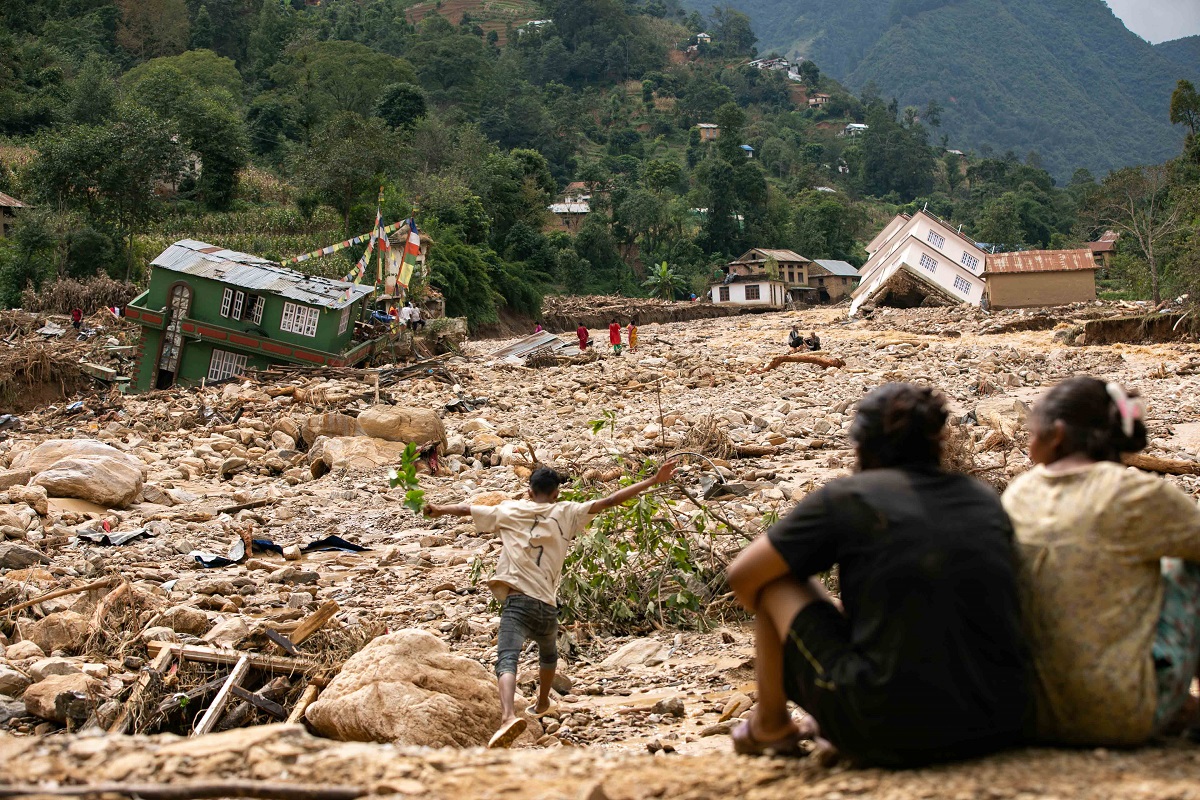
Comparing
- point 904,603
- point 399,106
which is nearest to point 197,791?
point 904,603

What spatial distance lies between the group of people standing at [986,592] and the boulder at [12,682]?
3.50 m

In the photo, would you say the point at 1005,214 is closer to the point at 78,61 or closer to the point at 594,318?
the point at 594,318

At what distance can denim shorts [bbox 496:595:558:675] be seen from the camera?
4141 millimetres

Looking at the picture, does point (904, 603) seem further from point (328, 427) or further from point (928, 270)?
point (928, 270)

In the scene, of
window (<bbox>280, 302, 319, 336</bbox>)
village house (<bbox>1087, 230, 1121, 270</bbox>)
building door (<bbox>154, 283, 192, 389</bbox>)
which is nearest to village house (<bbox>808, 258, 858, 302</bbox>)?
village house (<bbox>1087, 230, 1121, 270</bbox>)

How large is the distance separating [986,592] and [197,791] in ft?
6.13

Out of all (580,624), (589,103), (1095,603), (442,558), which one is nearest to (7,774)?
(1095,603)

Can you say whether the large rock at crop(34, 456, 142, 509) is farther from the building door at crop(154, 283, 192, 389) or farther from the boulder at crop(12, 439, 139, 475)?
the building door at crop(154, 283, 192, 389)

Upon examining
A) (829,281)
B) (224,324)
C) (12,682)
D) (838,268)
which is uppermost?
(838,268)

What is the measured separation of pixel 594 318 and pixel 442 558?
3466cm

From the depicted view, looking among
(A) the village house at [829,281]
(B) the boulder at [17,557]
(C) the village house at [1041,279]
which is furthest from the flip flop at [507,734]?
(A) the village house at [829,281]

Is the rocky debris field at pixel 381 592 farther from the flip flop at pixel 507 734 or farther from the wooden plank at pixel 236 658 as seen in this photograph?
the flip flop at pixel 507 734

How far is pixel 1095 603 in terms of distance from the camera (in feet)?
7.75

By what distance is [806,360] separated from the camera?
19.4 metres
